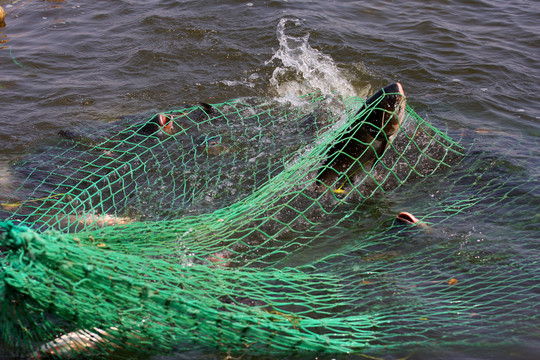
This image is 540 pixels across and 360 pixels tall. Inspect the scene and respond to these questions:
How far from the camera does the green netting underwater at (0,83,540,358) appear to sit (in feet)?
8.78

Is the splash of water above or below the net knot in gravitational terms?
below

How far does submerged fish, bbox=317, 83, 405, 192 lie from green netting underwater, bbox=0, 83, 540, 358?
0.06 ft

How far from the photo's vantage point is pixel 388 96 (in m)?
4.86

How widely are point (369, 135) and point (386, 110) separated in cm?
28

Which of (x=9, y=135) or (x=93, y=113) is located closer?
(x=9, y=135)

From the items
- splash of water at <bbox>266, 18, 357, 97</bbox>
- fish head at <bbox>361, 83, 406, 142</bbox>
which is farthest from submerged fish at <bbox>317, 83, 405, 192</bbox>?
splash of water at <bbox>266, 18, 357, 97</bbox>

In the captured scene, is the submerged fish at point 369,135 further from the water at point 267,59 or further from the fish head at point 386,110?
the water at point 267,59

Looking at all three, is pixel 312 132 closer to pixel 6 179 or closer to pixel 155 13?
pixel 6 179

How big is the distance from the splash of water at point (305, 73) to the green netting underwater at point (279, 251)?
3.46 feet

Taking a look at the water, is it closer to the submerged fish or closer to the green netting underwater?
the green netting underwater

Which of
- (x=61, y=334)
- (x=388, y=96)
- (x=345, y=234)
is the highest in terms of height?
(x=388, y=96)

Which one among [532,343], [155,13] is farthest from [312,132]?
[155,13]

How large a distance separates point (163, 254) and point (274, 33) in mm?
6652

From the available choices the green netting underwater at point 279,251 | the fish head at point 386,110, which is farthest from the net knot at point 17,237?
the fish head at point 386,110
